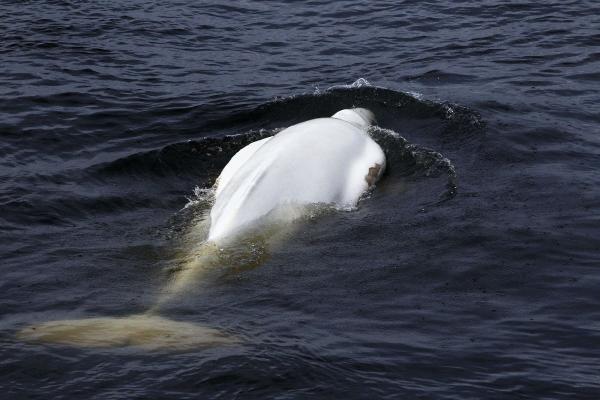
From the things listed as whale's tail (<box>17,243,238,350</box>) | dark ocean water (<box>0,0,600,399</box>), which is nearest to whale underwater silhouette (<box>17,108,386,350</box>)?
whale's tail (<box>17,243,238,350</box>)

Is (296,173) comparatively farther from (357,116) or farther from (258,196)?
(357,116)

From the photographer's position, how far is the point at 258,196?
44.2 feet

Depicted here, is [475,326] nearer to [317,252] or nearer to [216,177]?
[317,252]

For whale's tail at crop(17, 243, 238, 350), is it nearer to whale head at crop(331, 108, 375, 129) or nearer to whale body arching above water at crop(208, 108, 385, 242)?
whale body arching above water at crop(208, 108, 385, 242)

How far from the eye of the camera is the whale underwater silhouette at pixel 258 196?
33.6ft

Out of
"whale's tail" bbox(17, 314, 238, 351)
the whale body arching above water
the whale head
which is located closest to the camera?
"whale's tail" bbox(17, 314, 238, 351)

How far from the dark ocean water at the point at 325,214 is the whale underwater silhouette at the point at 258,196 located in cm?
21

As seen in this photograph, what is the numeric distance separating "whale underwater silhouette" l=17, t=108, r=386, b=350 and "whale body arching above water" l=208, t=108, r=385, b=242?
1 centimetres

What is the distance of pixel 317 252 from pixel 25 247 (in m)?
3.79

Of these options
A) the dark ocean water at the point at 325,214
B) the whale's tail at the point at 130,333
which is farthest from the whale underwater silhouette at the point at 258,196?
the dark ocean water at the point at 325,214

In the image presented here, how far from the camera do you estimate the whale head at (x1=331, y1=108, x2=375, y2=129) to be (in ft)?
57.0

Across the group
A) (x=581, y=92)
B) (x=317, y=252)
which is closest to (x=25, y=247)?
(x=317, y=252)

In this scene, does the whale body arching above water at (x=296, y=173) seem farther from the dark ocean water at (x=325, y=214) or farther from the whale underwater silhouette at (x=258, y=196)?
the dark ocean water at (x=325, y=214)

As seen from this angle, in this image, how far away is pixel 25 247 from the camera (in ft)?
42.2
